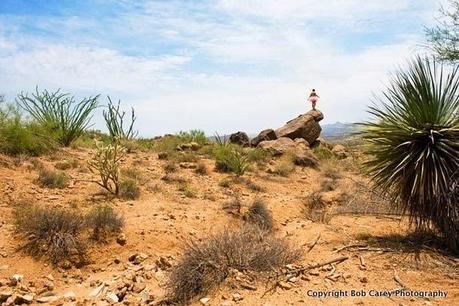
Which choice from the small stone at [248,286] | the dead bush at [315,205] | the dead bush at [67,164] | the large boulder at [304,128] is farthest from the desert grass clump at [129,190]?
the large boulder at [304,128]

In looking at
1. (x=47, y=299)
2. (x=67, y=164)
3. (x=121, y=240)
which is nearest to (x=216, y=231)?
(x=121, y=240)

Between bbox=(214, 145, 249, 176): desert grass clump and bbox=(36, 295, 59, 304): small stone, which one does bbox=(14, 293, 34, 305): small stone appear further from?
bbox=(214, 145, 249, 176): desert grass clump

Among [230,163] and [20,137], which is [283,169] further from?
[20,137]

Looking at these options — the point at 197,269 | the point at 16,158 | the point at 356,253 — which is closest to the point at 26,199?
the point at 16,158

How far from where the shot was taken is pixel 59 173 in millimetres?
9453

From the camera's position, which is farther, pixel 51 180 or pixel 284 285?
pixel 51 180

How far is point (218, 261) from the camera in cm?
494

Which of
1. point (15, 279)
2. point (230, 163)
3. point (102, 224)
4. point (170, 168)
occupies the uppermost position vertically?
point (230, 163)

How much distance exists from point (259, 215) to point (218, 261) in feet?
10.9

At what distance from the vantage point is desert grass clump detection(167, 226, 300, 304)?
4664 mm

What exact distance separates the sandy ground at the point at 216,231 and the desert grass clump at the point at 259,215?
0.21 m

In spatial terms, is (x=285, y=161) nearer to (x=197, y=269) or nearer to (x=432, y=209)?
(x=432, y=209)

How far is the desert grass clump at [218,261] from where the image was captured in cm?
466

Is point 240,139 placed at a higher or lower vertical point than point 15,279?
higher
